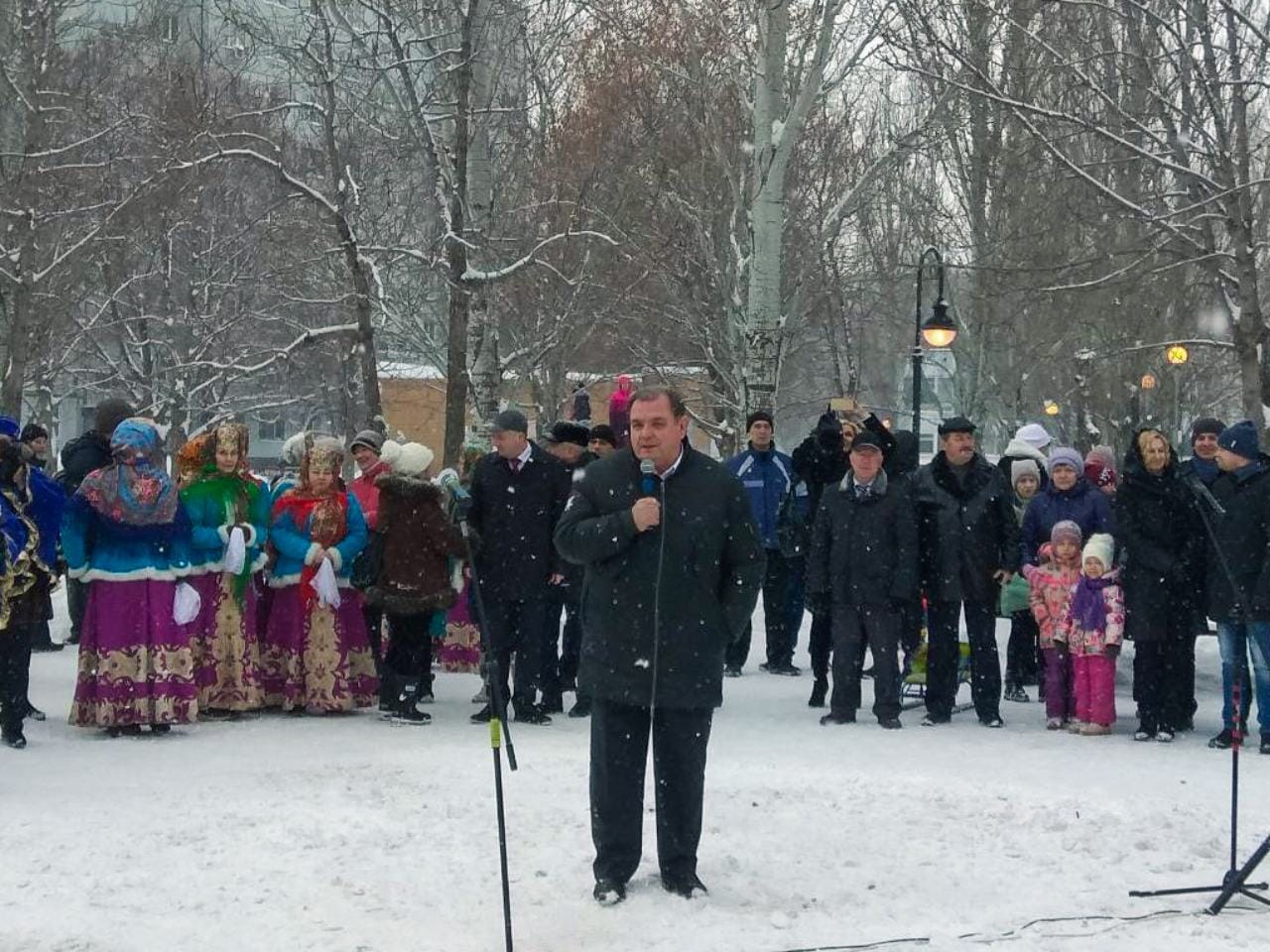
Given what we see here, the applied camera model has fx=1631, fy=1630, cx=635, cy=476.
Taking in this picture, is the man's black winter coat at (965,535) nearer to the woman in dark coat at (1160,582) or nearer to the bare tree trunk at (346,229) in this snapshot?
the woman in dark coat at (1160,582)

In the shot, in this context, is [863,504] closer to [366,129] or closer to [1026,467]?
[1026,467]

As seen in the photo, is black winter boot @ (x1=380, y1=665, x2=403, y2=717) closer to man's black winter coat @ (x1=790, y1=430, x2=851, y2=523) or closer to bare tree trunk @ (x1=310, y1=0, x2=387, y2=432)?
man's black winter coat @ (x1=790, y1=430, x2=851, y2=523)

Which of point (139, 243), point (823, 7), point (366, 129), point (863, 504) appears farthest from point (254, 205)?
point (863, 504)

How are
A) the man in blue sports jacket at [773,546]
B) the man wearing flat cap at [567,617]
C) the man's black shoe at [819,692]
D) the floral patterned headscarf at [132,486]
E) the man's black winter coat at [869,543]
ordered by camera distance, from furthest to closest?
the man in blue sports jacket at [773,546] → the man's black shoe at [819,692] → the man wearing flat cap at [567,617] → the man's black winter coat at [869,543] → the floral patterned headscarf at [132,486]

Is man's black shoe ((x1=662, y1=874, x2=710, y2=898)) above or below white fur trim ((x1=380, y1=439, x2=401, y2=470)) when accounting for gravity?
below

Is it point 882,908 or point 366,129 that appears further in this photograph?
point 366,129

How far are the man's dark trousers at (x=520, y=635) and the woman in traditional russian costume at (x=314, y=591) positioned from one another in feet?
3.79

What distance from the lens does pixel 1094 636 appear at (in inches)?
428

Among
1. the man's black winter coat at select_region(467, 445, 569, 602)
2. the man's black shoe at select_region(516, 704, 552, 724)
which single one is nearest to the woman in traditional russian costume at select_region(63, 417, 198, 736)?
the man's black winter coat at select_region(467, 445, 569, 602)

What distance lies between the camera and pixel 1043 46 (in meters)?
14.8

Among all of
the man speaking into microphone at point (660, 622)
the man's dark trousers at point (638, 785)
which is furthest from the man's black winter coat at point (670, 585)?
the man's dark trousers at point (638, 785)

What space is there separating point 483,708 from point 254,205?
23594 millimetres

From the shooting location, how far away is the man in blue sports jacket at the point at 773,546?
13664 mm

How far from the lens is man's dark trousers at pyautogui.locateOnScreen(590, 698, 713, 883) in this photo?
6.58 meters
